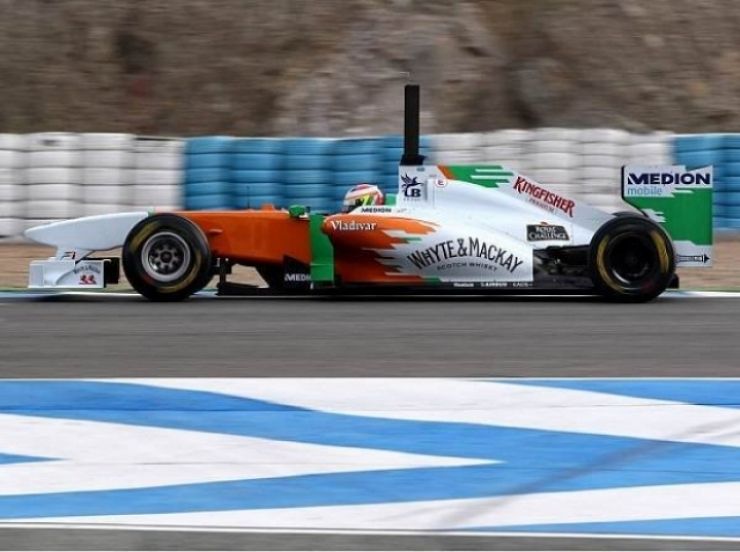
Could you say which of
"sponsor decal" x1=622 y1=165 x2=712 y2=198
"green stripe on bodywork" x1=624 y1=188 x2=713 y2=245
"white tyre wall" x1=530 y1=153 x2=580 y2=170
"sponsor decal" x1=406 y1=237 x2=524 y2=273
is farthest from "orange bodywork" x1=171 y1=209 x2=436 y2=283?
"white tyre wall" x1=530 y1=153 x2=580 y2=170

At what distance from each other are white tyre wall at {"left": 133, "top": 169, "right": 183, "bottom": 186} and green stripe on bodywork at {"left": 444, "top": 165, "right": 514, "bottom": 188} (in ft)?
21.5

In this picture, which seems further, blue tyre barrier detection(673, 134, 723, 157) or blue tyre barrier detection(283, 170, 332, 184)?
blue tyre barrier detection(283, 170, 332, 184)

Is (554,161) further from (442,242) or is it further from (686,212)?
(442,242)

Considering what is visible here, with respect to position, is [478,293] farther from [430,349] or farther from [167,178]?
[167,178]

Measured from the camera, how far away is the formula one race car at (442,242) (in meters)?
9.84

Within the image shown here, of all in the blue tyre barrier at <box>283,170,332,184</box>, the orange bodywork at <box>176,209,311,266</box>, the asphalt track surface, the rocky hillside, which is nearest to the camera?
the asphalt track surface

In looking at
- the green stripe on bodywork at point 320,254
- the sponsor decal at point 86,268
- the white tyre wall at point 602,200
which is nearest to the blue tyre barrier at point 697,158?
the white tyre wall at point 602,200

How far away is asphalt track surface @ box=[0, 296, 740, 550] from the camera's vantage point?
7.07 metres

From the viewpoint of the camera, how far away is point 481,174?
10.1m

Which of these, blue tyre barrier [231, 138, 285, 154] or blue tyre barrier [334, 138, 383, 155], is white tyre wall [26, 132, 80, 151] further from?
blue tyre barrier [334, 138, 383, 155]

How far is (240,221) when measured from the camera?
10.1m

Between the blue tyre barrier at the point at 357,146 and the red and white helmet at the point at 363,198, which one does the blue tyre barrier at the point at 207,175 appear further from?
the red and white helmet at the point at 363,198

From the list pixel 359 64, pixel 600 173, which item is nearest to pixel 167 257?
pixel 600 173

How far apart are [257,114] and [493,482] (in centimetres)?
1684
